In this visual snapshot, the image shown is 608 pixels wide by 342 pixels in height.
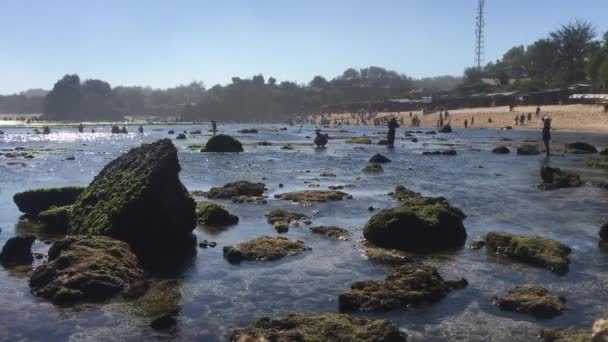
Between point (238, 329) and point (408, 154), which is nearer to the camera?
point (238, 329)

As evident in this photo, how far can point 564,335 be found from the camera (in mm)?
11984

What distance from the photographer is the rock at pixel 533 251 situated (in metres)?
17.5

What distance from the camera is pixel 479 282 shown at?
635 inches

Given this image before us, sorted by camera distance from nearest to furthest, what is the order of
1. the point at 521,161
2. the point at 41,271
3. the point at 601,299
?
the point at 601,299 → the point at 41,271 → the point at 521,161

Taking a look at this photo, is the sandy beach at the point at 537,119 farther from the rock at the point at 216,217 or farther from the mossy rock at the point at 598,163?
the rock at the point at 216,217

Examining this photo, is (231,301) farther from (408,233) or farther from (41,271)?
(408,233)

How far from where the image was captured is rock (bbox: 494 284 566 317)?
45.1ft

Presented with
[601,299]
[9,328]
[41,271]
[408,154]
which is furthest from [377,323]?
[408,154]

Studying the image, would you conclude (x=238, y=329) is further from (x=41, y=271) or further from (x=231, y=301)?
(x=41, y=271)

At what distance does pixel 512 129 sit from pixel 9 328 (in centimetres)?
10635

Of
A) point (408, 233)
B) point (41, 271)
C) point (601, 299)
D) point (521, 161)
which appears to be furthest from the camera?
point (521, 161)

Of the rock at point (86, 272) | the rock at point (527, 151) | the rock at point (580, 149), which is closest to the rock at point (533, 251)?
the rock at point (86, 272)

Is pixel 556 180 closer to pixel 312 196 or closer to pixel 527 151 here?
pixel 312 196

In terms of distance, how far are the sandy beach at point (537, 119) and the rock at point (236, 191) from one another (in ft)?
243
